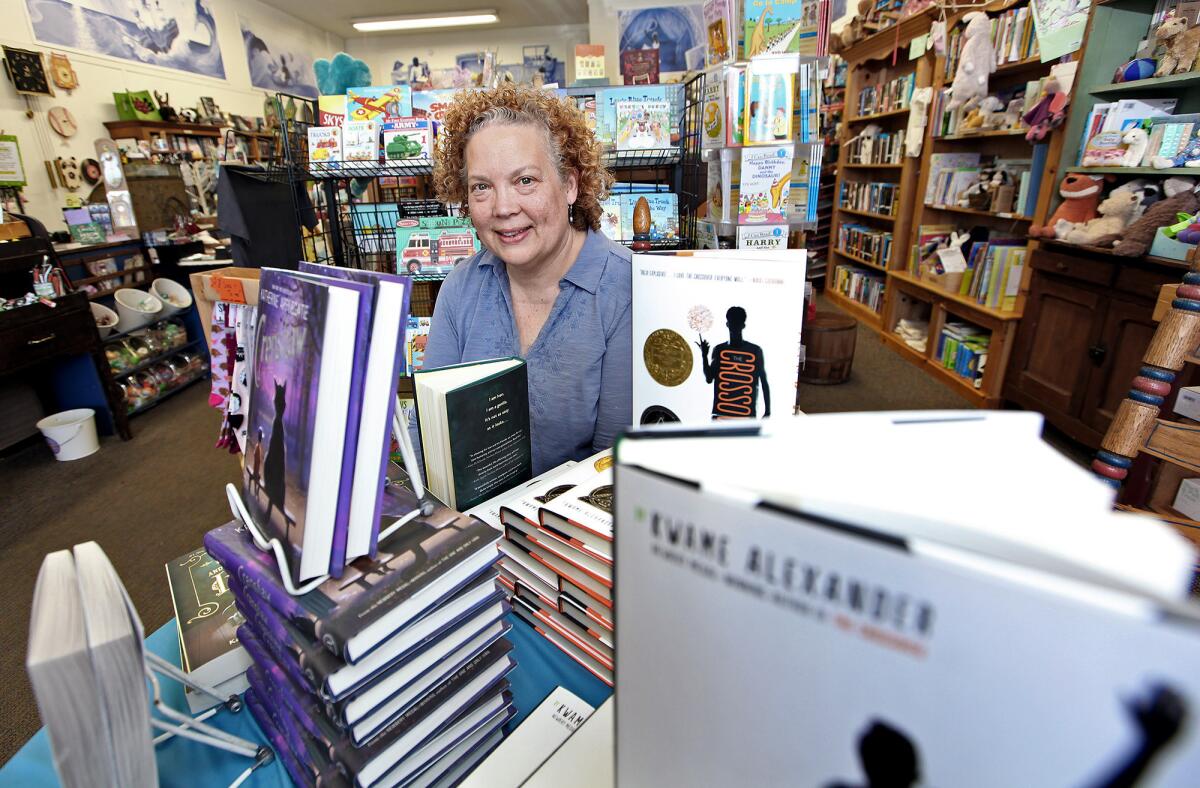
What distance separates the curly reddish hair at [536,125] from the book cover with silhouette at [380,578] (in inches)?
40.8

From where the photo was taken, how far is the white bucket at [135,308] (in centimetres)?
397

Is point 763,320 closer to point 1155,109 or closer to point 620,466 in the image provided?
point 620,466

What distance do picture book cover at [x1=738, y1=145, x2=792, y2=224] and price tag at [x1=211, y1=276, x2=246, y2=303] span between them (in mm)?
1526

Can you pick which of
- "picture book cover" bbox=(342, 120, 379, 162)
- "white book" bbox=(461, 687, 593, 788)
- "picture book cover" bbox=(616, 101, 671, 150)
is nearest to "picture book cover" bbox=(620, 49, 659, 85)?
"picture book cover" bbox=(616, 101, 671, 150)

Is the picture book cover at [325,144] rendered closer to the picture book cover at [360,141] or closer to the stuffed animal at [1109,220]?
the picture book cover at [360,141]

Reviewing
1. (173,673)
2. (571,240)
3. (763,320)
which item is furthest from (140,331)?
(763,320)

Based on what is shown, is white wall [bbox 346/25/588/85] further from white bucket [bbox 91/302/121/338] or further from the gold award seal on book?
the gold award seal on book

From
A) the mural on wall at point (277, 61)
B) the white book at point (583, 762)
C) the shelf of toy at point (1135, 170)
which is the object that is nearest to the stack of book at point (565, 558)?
the white book at point (583, 762)

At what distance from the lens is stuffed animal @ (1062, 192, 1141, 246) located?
276 cm

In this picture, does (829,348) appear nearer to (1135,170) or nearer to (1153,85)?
(1135,170)

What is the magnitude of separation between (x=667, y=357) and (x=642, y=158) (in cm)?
156

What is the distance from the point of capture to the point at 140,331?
421cm

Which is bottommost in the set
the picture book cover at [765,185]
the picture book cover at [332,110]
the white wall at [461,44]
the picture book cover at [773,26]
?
the picture book cover at [765,185]

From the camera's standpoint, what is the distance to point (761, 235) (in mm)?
1929
